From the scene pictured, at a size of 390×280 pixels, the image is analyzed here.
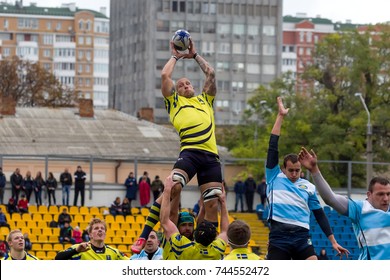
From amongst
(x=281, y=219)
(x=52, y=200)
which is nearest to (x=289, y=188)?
(x=281, y=219)

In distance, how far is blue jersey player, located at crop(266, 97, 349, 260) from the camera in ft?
43.7

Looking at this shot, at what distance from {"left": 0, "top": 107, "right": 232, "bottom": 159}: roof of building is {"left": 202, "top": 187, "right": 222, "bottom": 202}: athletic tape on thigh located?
45346 millimetres

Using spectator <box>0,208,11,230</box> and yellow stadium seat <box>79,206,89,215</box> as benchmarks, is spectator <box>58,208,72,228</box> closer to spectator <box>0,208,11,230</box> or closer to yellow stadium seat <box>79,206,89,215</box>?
spectator <box>0,208,11,230</box>

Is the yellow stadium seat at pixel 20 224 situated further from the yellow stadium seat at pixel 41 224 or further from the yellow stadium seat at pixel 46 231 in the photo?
the yellow stadium seat at pixel 46 231

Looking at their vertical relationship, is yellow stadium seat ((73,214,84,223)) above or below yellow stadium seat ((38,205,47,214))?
below

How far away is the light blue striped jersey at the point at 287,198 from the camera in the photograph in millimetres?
13312

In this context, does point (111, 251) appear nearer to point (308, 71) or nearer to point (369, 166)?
point (369, 166)

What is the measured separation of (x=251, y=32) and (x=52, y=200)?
122 metres

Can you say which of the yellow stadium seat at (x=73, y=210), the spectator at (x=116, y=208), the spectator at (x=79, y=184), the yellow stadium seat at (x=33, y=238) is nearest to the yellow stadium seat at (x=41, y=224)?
the yellow stadium seat at (x=33, y=238)

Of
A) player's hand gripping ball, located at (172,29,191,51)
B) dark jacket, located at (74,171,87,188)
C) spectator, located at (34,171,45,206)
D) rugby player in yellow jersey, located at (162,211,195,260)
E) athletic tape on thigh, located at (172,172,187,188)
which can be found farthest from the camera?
dark jacket, located at (74,171,87,188)

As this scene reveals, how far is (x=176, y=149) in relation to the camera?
209 feet

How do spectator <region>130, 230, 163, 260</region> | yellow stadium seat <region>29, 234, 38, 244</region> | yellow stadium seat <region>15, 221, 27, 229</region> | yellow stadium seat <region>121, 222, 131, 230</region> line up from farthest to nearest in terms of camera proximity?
yellow stadium seat <region>121, 222, 131, 230</region>
yellow stadium seat <region>15, 221, 27, 229</region>
yellow stadium seat <region>29, 234, 38, 244</region>
spectator <region>130, 230, 163, 260</region>

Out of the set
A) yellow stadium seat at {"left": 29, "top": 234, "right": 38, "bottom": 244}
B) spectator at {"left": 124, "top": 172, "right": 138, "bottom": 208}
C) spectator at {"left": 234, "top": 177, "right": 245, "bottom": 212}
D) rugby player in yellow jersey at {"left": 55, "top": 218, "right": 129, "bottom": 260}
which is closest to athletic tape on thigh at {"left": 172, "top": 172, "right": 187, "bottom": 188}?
rugby player in yellow jersey at {"left": 55, "top": 218, "right": 129, "bottom": 260}

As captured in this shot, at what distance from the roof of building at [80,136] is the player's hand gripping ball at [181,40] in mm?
45239
